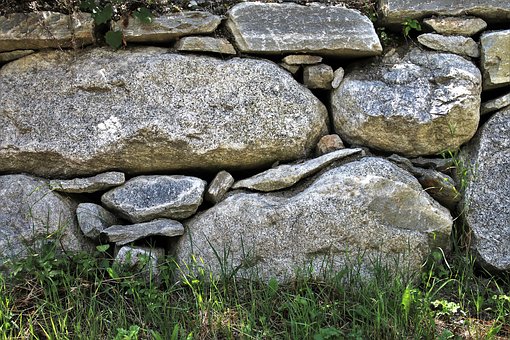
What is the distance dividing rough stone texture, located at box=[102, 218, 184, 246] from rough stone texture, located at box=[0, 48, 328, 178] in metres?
0.29

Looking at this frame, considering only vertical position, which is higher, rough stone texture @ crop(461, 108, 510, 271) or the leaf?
the leaf

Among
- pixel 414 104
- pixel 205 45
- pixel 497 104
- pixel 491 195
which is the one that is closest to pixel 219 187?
pixel 205 45

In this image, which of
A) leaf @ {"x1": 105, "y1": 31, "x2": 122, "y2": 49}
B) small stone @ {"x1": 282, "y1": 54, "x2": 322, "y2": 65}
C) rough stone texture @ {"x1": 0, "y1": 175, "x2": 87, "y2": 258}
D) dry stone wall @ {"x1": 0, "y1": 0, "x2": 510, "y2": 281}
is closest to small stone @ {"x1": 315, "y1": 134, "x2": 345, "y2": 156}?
dry stone wall @ {"x1": 0, "y1": 0, "x2": 510, "y2": 281}

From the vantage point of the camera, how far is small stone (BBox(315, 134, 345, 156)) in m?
2.93

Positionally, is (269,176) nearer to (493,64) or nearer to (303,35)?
(303,35)

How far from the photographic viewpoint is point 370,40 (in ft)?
9.55

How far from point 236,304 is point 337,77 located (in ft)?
4.06

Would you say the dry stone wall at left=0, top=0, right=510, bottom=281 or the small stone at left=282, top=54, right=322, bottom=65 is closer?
the dry stone wall at left=0, top=0, right=510, bottom=281

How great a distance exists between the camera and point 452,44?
2.91 m

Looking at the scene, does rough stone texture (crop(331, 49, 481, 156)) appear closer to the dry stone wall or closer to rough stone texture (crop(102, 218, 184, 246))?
the dry stone wall

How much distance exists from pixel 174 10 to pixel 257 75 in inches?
20.4

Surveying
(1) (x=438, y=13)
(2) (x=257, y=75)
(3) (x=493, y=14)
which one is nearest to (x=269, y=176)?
(2) (x=257, y=75)

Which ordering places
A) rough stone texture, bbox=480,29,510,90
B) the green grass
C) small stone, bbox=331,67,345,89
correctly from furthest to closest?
small stone, bbox=331,67,345,89
rough stone texture, bbox=480,29,510,90
the green grass

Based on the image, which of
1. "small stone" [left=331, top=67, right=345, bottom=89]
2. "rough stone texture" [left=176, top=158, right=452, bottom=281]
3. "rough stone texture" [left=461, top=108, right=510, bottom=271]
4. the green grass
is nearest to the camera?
the green grass
